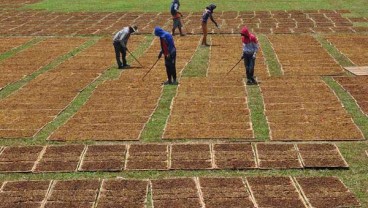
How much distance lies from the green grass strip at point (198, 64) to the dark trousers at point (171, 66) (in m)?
0.89

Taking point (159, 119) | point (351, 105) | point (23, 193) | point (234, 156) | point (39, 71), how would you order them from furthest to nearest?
point (39, 71) → point (351, 105) → point (159, 119) → point (234, 156) → point (23, 193)

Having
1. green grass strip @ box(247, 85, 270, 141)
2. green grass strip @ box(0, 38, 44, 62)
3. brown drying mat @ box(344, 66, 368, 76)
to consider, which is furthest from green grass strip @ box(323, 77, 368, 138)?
green grass strip @ box(0, 38, 44, 62)

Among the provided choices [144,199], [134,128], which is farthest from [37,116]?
[144,199]

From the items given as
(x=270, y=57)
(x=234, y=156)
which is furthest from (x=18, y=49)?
(x=234, y=156)

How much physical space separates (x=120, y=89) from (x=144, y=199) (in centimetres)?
594

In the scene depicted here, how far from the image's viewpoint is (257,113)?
1079cm

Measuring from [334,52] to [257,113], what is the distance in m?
6.93

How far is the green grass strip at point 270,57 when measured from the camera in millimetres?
14387

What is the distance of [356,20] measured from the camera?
73.6 feet

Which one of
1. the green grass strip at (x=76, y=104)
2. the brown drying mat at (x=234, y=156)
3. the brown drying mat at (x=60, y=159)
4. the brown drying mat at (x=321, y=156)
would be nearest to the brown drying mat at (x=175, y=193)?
the brown drying mat at (x=234, y=156)

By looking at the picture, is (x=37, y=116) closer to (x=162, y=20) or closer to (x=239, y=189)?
(x=239, y=189)

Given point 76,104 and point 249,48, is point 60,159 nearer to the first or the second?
point 76,104

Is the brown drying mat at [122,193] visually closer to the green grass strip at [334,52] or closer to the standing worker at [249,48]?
the standing worker at [249,48]

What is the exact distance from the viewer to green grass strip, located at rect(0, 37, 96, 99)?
42.8ft
